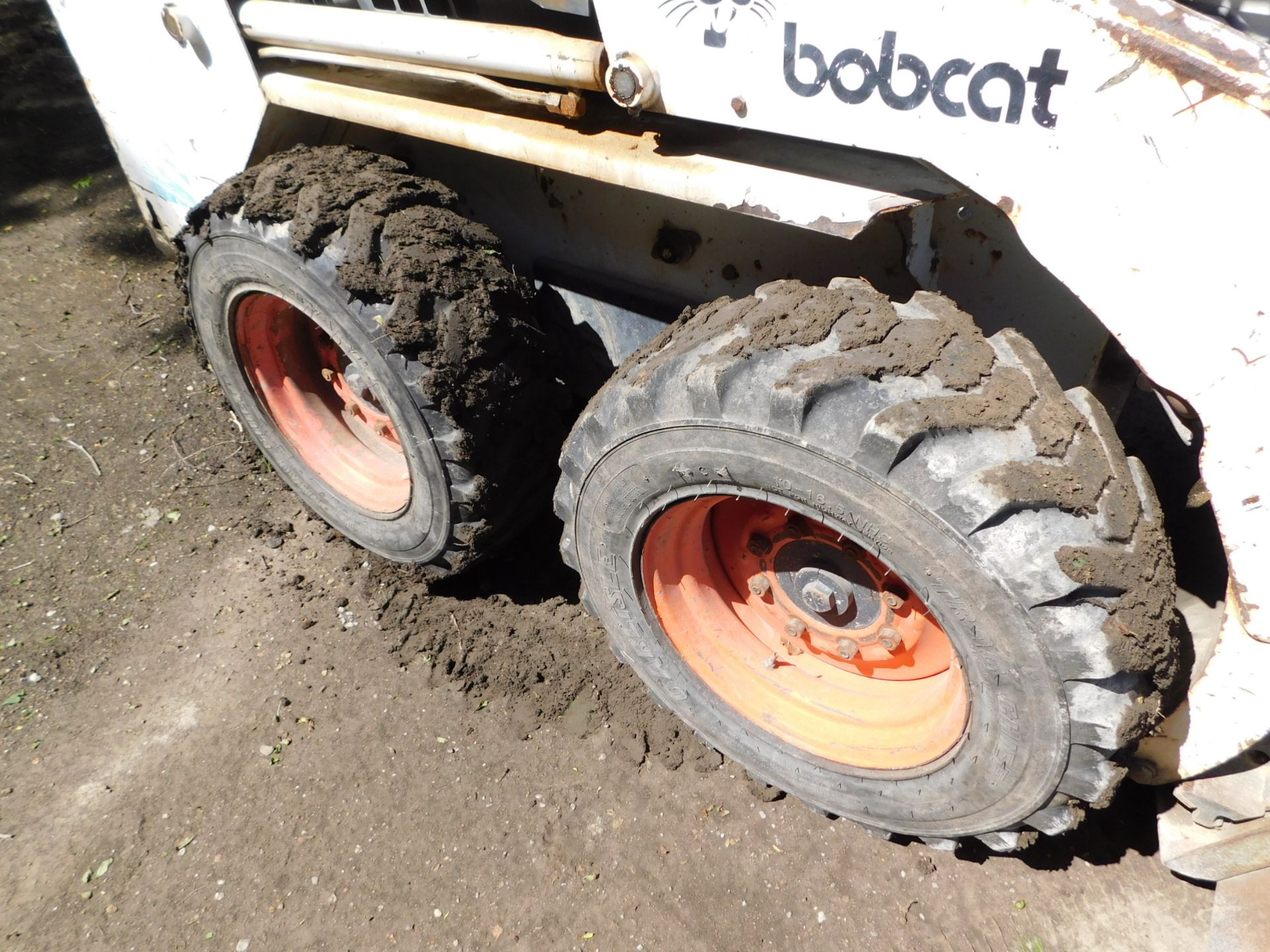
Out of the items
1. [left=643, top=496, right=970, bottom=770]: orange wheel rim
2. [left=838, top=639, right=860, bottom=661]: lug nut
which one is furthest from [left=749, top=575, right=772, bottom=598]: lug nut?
[left=838, top=639, right=860, bottom=661]: lug nut

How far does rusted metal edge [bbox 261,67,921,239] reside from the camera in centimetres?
160

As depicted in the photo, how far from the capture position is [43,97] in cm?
627

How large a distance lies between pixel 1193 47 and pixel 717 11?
0.74 m

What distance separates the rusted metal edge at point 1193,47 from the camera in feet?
3.86

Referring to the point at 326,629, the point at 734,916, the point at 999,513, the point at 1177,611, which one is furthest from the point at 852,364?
the point at 326,629

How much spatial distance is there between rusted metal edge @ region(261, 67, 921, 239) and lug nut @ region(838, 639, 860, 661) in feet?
3.44

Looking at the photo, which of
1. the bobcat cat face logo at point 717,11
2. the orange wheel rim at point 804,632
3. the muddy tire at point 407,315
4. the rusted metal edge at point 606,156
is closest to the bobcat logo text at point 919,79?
the bobcat cat face logo at point 717,11

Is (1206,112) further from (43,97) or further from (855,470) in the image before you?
(43,97)

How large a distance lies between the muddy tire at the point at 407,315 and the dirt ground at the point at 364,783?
1.28ft

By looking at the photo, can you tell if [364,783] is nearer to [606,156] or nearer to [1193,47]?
[606,156]

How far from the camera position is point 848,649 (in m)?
2.23

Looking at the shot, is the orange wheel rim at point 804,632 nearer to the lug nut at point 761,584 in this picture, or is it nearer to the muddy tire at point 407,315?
the lug nut at point 761,584

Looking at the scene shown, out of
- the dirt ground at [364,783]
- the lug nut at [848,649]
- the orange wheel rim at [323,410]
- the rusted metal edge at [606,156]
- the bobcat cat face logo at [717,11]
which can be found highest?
the bobcat cat face logo at [717,11]

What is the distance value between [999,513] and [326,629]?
86.4 inches
